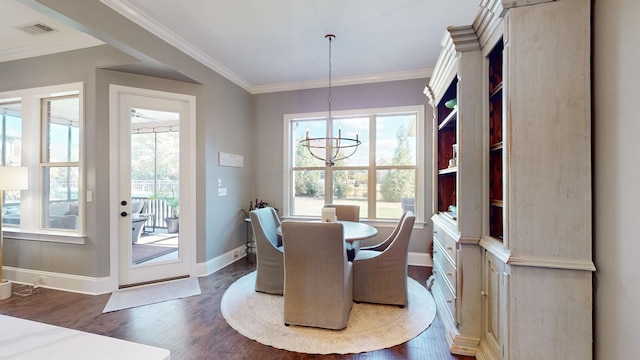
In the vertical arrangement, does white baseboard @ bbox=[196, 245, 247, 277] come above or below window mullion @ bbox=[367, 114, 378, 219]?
below

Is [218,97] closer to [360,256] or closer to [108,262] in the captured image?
[108,262]

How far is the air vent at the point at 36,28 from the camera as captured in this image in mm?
2734

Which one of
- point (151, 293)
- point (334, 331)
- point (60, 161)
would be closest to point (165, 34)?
point (60, 161)

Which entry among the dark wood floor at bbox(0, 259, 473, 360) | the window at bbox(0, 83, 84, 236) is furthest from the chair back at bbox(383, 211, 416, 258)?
the window at bbox(0, 83, 84, 236)

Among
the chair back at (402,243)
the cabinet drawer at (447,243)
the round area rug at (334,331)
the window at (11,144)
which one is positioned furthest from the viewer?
the window at (11,144)

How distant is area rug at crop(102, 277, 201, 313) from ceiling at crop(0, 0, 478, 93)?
2.84m

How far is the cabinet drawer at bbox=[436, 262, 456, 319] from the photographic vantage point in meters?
2.16

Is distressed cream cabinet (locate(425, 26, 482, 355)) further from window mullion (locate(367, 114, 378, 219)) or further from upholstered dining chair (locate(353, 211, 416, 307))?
window mullion (locate(367, 114, 378, 219))

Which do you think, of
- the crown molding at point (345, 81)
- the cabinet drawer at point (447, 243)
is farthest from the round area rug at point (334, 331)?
the crown molding at point (345, 81)

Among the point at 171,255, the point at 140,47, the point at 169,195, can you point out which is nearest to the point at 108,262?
the point at 171,255

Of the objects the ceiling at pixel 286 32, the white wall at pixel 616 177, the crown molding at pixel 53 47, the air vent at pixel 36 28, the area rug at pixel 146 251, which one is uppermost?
the ceiling at pixel 286 32

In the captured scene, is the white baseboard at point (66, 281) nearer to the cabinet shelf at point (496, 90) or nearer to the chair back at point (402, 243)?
the chair back at point (402, 243)

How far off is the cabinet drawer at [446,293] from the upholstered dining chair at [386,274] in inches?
13.9

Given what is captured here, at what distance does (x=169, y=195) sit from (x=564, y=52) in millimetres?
3967
